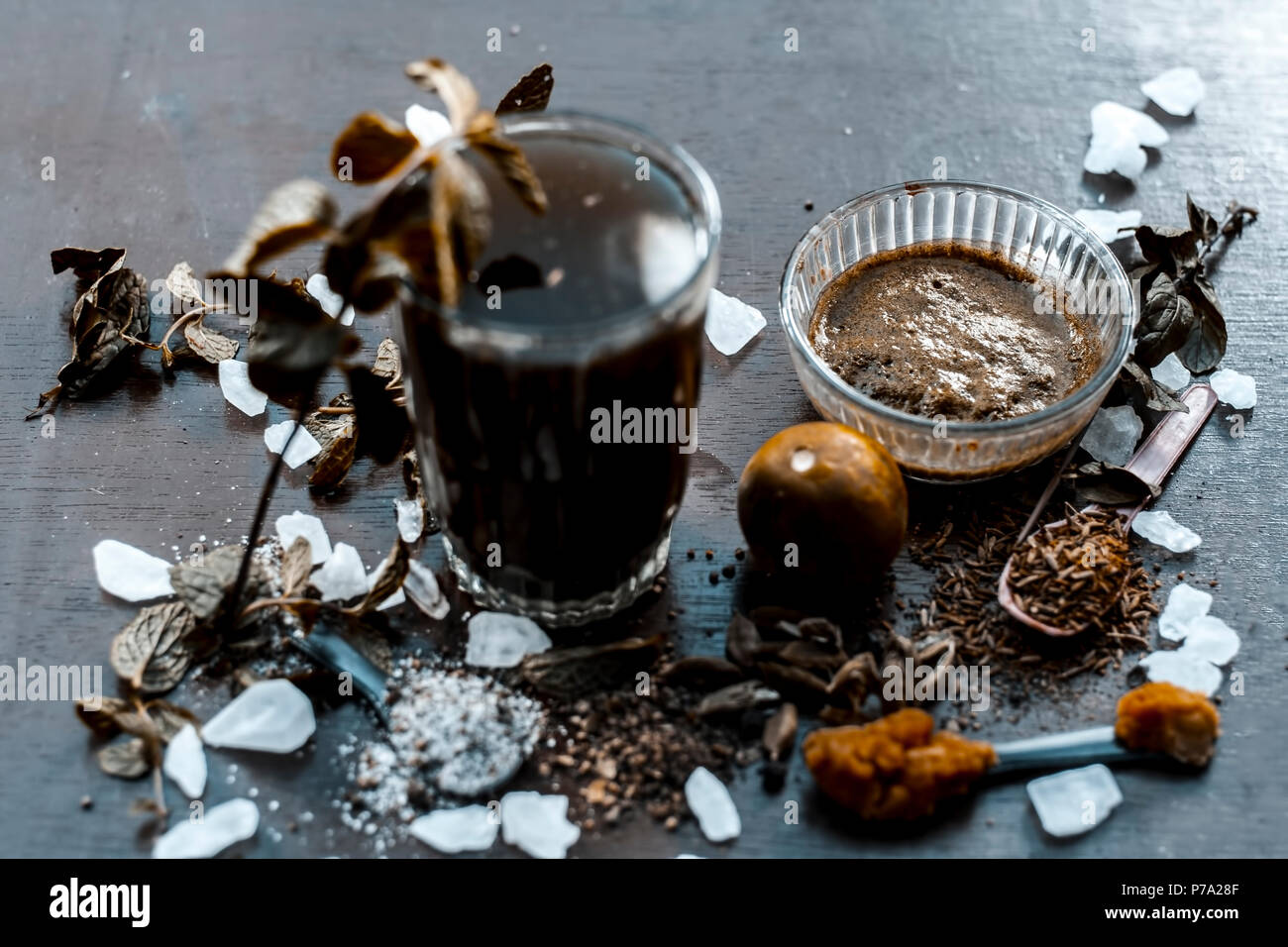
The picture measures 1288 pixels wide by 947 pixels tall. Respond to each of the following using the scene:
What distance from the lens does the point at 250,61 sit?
158 centimetres

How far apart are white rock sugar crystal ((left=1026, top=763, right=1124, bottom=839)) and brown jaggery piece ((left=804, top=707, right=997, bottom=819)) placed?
0.05m

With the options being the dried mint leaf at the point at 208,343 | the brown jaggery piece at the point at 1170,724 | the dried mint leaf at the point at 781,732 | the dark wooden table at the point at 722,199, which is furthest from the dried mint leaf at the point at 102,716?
the brown jaggery piece at the point at 1170,724

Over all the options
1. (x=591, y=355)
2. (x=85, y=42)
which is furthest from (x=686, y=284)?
(x=85, y=42)

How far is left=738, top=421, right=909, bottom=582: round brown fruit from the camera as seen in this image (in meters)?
1.08

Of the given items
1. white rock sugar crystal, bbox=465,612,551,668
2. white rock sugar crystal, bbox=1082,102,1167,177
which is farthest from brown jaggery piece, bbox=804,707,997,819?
white rock sugar crystal, bbox=1082,102,1167,177

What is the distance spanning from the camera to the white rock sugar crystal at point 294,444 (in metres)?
1.25

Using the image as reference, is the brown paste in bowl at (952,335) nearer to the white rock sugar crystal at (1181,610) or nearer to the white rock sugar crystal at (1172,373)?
the white rock sugar crystal at (1172,373)

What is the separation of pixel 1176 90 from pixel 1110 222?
25 centimetres

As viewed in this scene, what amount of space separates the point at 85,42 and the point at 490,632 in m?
0.94

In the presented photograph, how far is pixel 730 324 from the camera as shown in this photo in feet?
4.41

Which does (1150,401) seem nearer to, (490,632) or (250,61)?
(490,632)

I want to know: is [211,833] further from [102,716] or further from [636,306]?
[636,306]

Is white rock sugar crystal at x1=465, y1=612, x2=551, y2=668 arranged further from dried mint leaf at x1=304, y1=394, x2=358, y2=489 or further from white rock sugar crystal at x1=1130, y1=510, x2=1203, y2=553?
white rock sugar crystal at x1=1130, y1=510, x2=1203, y2=553

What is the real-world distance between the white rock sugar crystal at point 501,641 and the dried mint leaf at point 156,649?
23 centimetres
